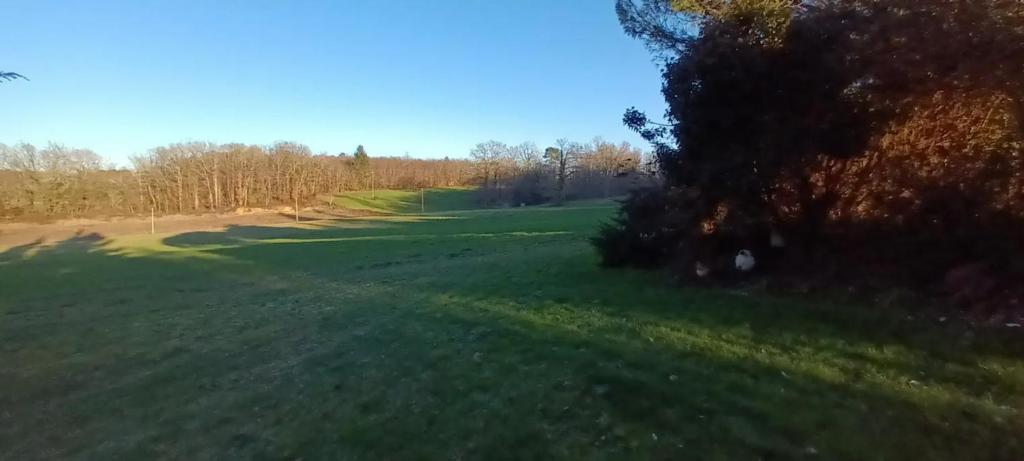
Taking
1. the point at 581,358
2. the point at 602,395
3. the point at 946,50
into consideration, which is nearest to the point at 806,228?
the point at 946,50

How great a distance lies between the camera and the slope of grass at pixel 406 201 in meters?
93.3

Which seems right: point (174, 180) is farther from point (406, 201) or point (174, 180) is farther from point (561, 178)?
point (561, 178)

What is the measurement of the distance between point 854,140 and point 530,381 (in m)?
6.14

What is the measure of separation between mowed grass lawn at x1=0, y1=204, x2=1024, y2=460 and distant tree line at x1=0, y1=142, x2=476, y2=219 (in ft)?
217

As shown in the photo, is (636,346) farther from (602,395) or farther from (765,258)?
(765,258)

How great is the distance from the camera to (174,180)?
8162 cm

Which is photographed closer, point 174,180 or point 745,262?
point 745,262

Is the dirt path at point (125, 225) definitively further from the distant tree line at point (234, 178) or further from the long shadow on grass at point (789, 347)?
the long shadow on grass at point (789, 347)

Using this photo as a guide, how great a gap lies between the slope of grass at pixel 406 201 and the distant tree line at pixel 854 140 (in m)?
79.5

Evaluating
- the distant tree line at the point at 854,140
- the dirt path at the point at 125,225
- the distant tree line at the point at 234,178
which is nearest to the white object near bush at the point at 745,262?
the distant tree line at the point at 854,140

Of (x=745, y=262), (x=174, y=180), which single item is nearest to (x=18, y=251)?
(x=174, y=180)

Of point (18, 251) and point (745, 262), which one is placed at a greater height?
point (745, 262)

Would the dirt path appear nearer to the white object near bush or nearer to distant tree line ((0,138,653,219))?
distant tree line ((0,138,653,219))

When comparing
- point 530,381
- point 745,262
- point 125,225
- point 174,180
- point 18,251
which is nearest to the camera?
point 530,381
